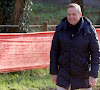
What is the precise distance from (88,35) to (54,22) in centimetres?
1805

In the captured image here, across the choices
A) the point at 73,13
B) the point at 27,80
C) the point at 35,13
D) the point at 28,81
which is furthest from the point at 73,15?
the point at 35,13

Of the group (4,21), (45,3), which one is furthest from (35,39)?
(45,3)

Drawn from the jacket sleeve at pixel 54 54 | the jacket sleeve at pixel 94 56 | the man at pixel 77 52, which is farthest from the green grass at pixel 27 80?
the jacket sleeve at pixel 94 56

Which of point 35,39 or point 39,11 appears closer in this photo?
point 35,39

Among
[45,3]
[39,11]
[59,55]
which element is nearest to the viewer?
[59,55]

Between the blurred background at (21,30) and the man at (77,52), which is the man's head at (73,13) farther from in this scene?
the blurred background at (21,30)

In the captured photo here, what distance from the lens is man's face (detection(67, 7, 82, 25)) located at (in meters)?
3.38

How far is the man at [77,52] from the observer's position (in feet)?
11.2

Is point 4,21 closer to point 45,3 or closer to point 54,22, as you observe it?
point 54,22

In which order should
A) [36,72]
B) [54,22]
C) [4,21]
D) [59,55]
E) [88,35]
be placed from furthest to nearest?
[54,22] < [4,21] < [36,72] < [59,55] < [88,35]

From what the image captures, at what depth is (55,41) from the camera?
359cm

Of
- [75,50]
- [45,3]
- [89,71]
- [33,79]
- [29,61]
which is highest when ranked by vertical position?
[45,3]

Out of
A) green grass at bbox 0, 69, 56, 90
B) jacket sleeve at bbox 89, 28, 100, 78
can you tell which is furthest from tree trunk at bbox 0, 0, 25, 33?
jacket sleeve at bbox 89, 28, 100, 78

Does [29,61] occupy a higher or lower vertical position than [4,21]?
lower
